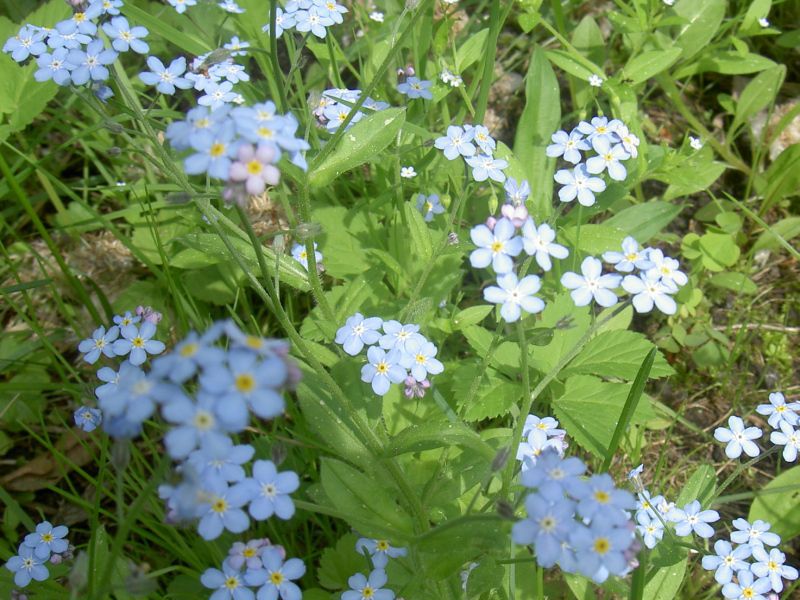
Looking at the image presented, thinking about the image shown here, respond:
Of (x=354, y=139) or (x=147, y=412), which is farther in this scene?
(x=354, y=139)

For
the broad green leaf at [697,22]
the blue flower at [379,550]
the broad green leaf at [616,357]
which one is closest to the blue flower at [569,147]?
the broad green leaf at [616,357]

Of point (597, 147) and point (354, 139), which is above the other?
point (354, 139)

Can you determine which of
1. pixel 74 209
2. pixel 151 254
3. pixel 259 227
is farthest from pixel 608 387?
pixel 74 209

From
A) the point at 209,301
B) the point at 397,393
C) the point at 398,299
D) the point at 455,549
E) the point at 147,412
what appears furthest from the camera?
the point at 209,301

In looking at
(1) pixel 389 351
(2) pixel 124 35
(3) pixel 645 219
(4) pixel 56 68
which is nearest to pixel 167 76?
(2) pixel 124 35

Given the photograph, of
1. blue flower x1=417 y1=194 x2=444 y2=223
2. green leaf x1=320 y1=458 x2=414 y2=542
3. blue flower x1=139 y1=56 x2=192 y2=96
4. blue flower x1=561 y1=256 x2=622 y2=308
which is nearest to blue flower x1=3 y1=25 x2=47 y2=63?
blue flower x1=139 y1=56 x2=192 y2=96

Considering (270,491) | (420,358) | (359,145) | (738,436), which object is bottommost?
(738,436)

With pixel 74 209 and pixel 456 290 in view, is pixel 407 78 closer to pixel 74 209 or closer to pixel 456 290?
pixel 456 290

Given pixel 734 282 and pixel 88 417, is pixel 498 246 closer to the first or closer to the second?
pixel 88 417
